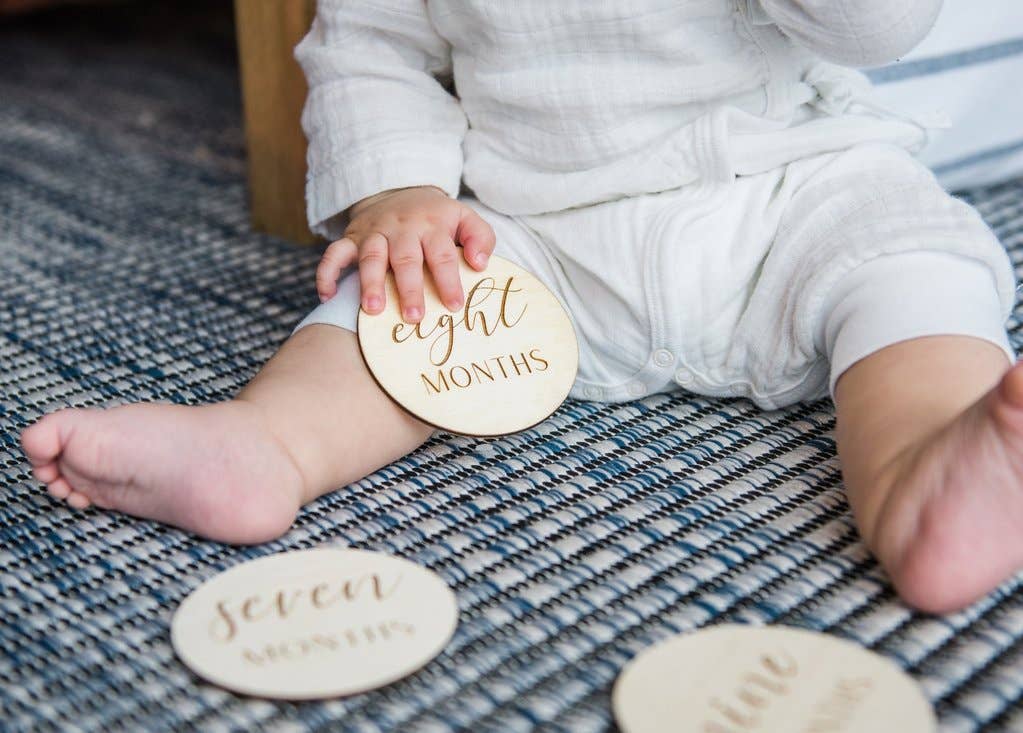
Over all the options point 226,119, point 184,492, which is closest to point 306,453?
point 184,492

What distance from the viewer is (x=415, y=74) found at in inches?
Answer: 32.8

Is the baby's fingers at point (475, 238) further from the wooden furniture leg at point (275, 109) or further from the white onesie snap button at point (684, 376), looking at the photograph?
the wooden furniture leg at point (275, 109)

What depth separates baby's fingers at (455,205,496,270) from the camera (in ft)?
2.43

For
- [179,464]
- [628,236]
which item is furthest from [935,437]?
[179,464]

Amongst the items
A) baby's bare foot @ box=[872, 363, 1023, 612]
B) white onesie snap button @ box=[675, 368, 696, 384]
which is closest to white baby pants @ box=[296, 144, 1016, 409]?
white onesie snap button @ box=[675, 368, 696, 384]

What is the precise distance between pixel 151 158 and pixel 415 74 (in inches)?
22.7

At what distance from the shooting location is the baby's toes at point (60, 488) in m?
0.63

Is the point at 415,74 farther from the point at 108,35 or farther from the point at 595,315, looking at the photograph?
the point at 108,35

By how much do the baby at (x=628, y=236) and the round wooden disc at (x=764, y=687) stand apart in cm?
6

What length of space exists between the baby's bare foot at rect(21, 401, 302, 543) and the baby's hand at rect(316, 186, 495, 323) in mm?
131

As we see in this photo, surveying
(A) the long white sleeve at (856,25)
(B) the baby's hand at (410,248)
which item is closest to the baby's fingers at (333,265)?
(B) the baby's hand at (410,248)

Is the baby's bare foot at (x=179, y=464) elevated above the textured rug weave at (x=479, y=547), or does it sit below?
above

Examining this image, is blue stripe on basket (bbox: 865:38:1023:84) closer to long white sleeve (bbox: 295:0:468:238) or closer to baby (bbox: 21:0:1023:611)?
baby (bbox: 21:0:1023:611)

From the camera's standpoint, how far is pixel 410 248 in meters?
0.73
